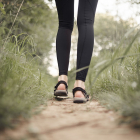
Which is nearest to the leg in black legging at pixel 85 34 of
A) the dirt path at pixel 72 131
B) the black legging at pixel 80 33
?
the black legging at pixel 80 33

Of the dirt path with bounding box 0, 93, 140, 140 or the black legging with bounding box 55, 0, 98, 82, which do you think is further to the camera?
the black legging with bounding box 55, 0, 98, 82

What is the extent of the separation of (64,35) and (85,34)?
0.17 m

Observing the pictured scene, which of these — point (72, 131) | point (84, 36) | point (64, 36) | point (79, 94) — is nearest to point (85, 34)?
point (84, 36)

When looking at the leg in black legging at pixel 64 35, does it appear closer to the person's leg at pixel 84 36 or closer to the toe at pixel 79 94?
the person's leg at pixel 84 36

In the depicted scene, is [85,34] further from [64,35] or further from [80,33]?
[64,35]

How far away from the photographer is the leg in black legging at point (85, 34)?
1.07 meters

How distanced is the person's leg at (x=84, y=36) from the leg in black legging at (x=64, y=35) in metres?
0.09

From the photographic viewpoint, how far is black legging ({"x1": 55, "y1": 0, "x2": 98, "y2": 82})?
1073 millimetres

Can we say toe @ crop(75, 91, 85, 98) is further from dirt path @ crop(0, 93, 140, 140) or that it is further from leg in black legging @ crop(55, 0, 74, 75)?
dirt path @ crop(0, 93, 140, 140)

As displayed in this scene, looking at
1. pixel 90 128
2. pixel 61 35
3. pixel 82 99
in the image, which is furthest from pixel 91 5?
pixel 90 128

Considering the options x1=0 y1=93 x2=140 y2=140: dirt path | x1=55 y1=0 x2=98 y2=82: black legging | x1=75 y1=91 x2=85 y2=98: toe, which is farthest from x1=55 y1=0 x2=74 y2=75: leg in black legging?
x1=0 y1=93 x2=140 y2=140: dirt path

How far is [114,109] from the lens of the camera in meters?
0.67

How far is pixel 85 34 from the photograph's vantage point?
108cm

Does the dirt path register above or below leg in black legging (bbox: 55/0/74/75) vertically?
below
